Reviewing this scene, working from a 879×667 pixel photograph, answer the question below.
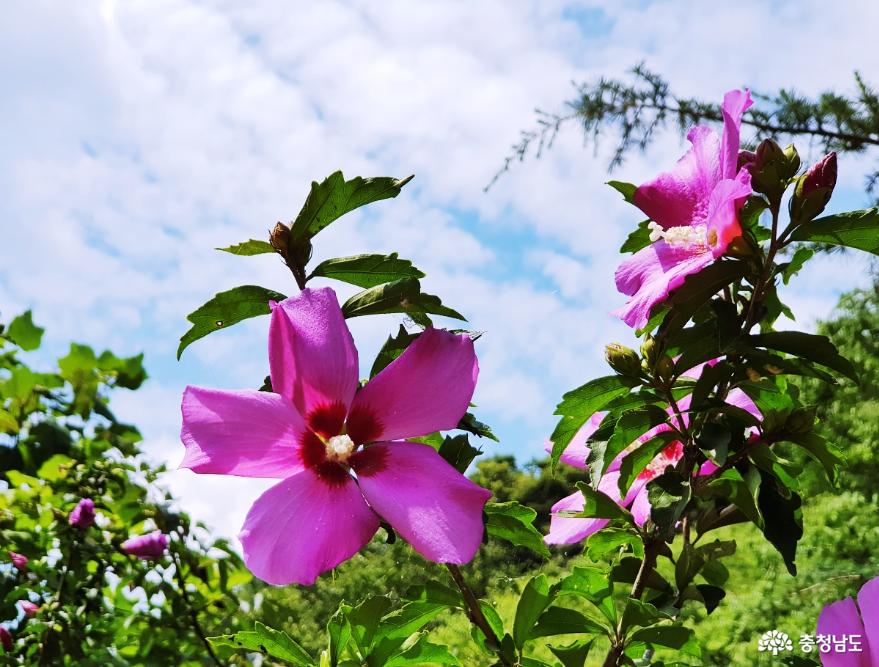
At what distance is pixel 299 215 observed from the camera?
81 centimetres

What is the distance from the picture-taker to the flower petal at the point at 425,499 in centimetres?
62

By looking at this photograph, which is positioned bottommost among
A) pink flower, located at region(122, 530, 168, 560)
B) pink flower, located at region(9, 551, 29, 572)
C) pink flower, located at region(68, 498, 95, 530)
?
pink flower, located at region(9, 551, 29, 572)

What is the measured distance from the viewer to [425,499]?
25.6 inches

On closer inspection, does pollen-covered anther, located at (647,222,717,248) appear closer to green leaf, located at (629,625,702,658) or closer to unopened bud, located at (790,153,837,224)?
unopened bud, located at (790,153,837,224)

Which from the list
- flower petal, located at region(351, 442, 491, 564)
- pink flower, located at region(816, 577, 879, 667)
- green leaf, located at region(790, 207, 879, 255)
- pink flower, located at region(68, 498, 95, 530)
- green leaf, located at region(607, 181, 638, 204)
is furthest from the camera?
pink flower, located at region(68, 498, 95, 530)

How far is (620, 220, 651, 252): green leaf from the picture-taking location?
1.01 m

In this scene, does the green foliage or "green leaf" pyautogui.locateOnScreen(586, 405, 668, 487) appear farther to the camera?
the green foliage

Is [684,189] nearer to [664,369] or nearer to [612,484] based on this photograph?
[664,369]

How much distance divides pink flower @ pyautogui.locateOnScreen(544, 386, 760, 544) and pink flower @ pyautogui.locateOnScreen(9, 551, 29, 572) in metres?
1.61

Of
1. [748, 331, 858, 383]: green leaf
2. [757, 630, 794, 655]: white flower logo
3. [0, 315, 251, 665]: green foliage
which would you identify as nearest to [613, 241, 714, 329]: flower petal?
[748, 331, 858, 383]: green leaf

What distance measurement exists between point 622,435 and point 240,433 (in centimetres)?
42

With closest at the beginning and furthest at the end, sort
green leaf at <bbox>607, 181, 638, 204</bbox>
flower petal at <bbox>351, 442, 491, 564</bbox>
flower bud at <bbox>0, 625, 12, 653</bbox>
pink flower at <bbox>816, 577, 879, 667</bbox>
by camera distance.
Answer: flower petal at <bbox>351, 442, 491, 564</bbox> < pink flower at <bbox>816, 577, 879, 667</bbox> < green leaf at <bbox>607, 181, 638, 204</bbox> < flower bud at <bbox>0, 625, 12, 653</bbox>

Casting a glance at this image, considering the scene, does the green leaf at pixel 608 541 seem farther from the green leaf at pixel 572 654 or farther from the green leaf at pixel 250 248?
the green leaf at pixel 250 248

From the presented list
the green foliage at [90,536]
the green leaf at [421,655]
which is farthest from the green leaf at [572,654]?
the green foliage at [90,536]
